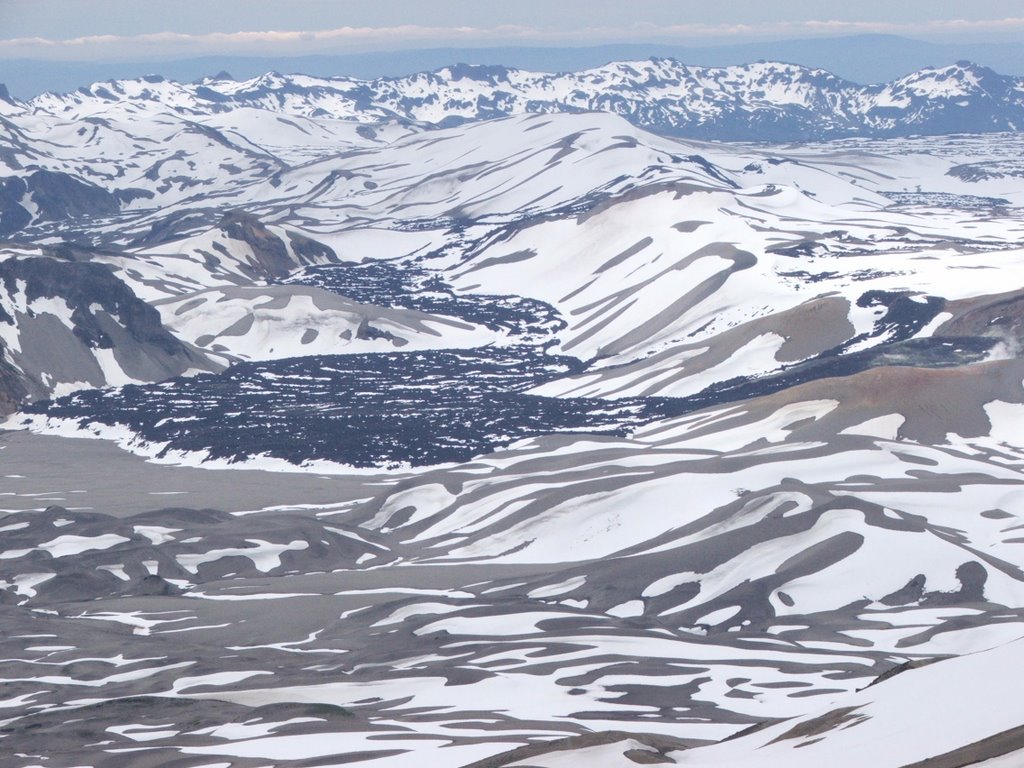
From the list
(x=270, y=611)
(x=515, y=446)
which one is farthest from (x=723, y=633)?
(x=515, y=446)

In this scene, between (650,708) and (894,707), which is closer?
(894,707)

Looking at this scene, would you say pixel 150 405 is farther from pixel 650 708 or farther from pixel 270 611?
pixel 650 708

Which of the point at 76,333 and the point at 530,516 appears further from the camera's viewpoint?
the point at 76,333

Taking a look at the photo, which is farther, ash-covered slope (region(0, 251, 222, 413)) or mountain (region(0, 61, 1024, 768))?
ash-covered slope (region(0, 251, 222, 413))

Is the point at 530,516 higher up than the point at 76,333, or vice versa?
the point at 530,516

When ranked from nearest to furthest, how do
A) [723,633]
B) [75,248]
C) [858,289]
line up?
[723,633] → [858,289] → [75,248]

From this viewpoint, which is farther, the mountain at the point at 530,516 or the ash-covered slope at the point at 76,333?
the ash-covered slope at the point at 76,333

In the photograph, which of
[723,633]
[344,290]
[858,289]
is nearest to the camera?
[723,633]

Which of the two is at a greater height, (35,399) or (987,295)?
(987,295)
